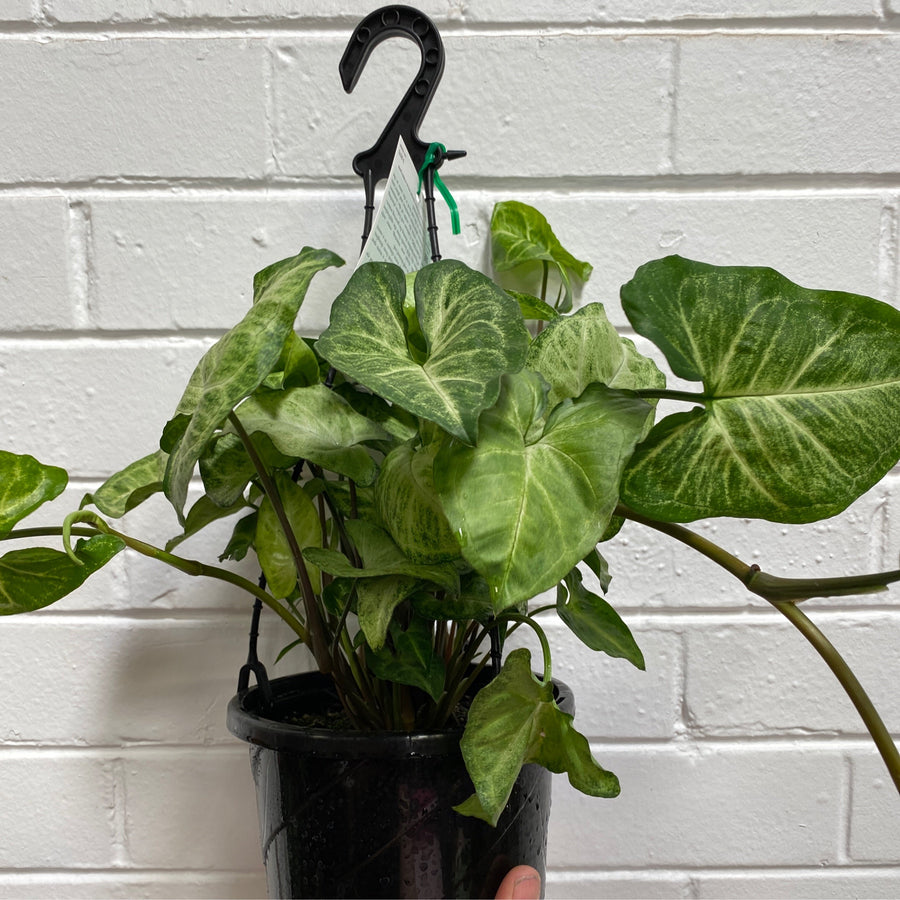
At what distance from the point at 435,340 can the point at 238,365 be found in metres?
0.11

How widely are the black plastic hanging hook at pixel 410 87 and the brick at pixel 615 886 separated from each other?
26.8 inches

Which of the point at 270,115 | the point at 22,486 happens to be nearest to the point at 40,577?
the point at 22,486

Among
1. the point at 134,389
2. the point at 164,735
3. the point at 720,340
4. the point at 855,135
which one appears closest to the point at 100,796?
the point at 164,735

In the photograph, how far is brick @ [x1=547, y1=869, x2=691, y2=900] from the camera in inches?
34.7

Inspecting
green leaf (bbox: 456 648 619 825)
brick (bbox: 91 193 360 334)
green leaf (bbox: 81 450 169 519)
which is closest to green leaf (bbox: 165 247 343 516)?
green leaf (bbox: 81 450 169 519)

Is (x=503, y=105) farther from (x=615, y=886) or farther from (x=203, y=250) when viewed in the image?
(x=615, y=886)

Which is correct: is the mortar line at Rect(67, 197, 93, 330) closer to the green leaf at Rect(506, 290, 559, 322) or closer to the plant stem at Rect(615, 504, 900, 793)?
the green leaf at Rect(506, 290, 559, 322)

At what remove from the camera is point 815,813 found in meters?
0.88

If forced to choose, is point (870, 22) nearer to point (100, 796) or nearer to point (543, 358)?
point (543, 358)

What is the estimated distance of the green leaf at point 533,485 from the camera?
40 cm

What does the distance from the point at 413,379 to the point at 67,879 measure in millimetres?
747

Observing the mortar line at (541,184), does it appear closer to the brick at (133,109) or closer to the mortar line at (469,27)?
the brick at (133,109)

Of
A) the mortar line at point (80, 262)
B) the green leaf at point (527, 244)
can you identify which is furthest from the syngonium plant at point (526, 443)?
the mortar line at point (80, 262)

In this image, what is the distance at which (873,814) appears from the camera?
88cm
